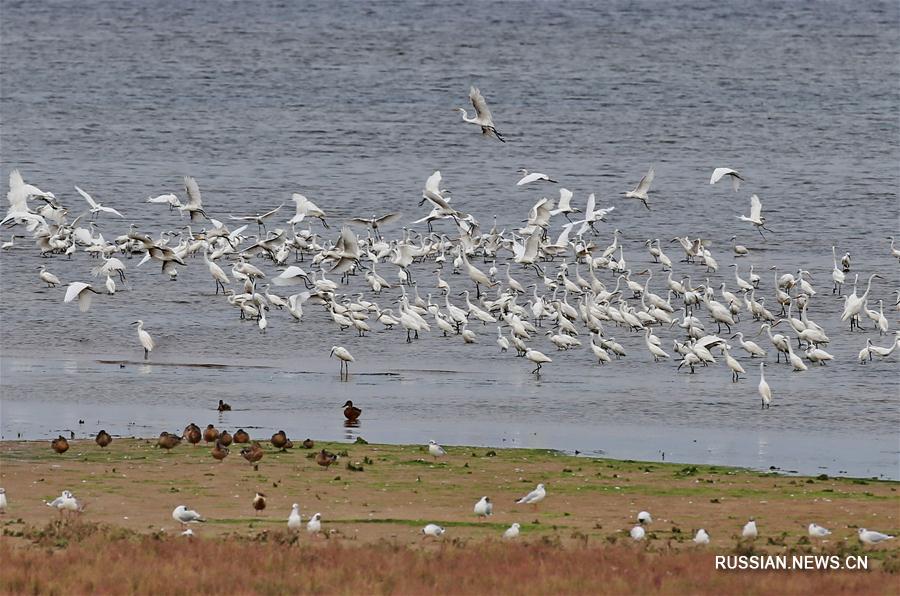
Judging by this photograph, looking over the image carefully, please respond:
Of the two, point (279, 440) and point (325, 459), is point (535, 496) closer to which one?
point (325, 459)

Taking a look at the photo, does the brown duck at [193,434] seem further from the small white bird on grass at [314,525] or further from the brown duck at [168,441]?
the small white bird on grass at [314,525]

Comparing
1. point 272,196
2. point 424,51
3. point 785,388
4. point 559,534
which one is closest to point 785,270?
point 785,388

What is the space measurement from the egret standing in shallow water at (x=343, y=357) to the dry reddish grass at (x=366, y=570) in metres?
10.5

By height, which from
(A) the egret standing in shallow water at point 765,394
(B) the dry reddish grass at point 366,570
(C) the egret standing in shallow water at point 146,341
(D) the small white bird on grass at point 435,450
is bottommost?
(B) the dry reddish grass at point 366,570

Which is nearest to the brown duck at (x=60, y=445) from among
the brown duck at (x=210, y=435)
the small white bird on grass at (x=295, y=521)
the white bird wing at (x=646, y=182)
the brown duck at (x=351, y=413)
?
the brown duck at (x=210, y=435)

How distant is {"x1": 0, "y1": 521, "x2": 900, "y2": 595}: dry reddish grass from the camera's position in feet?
43.1

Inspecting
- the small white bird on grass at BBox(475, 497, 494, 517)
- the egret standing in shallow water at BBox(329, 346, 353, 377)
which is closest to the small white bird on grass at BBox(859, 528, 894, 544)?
the small white bird on grass at BBox(475, 497, 494, 517)

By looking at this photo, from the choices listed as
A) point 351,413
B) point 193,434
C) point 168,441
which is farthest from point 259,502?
point 351,413

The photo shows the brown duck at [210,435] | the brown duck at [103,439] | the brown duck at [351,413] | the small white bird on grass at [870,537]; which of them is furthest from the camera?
the brown duck at [351,413]

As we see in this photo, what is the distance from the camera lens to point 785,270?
3544 centimetres

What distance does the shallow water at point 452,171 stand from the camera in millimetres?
22703

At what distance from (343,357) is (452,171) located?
25.8 meters

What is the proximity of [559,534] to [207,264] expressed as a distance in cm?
1874

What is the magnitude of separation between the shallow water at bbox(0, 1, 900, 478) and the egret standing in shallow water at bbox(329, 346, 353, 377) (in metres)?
0.33
